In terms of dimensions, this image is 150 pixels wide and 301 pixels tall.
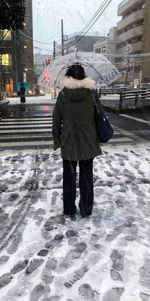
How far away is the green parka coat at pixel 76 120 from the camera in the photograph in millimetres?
2729

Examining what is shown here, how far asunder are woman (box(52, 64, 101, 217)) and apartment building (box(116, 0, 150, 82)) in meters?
55.6

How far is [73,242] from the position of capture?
2664mm

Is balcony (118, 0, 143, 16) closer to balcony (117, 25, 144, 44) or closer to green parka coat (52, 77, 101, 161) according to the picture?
balcony (117, 25, 144, 44)

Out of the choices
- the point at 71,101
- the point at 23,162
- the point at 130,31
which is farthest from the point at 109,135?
the point at 130,31

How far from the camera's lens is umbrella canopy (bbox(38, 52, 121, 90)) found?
426cm

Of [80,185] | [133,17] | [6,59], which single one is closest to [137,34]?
[133,17]

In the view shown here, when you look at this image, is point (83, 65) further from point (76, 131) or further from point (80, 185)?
point (80, 185)

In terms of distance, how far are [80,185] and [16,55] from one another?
3922 centimetres

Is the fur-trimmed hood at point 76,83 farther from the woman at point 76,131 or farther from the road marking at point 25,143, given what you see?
the road marking at point 25,143

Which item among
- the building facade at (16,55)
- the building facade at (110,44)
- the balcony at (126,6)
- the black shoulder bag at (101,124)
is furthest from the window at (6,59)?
the black shoulder bag at (101,124)

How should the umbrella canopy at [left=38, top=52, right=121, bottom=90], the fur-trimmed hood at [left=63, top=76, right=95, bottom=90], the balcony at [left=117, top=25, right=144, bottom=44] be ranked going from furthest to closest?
the balcony at [left=117, top=25, right=144, bottom=44] → the umbrella canopy at [left=38, top=52, right=121, bottom=90] → the fur-trimmed hood at [left=63, top=76, right=95, bottom=90]

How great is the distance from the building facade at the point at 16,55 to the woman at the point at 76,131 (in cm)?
3648

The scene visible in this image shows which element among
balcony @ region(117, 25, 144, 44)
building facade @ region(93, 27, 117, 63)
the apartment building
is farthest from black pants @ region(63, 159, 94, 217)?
building facade @ region(93, 27, 117, 63)

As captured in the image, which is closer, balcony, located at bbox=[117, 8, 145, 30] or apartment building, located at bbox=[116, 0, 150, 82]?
apartment building, located at bbox=[116, 0, 150, 82]
